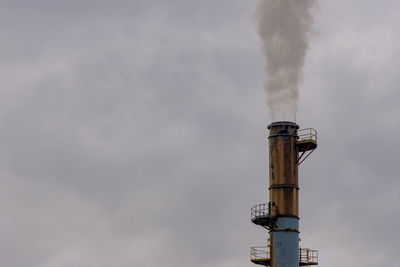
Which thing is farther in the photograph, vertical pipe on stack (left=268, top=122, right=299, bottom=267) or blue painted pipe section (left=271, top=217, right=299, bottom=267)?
A: vertical pipe on stack (left=268, top=122, right=299, bottom=267)

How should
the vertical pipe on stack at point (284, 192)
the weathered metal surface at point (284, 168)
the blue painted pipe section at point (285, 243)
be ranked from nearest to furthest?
the blue painted pipe section at point (285, 243)
the vertical pipe on stack at point (284, 192)
the weathered metal surface at point (284, 168)

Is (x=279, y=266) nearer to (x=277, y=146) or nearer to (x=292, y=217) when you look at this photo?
(x=292, y=217)

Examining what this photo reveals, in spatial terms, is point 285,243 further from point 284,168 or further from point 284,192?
point 284,168

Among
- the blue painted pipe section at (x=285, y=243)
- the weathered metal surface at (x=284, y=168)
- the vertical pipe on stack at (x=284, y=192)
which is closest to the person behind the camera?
the blue painted pipe section at (x=285, y=243)

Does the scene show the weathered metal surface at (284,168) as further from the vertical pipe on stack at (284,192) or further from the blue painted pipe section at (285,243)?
the blue painted pipe section at (285,243)

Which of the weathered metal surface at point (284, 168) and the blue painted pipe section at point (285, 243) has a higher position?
the weathered metal surface at point (284, 168)

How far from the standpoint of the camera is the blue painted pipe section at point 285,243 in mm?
66812

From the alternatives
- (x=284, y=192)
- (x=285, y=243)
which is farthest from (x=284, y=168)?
(x=285, y=243)

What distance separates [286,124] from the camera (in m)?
69.4

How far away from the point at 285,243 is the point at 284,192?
3.89 metres

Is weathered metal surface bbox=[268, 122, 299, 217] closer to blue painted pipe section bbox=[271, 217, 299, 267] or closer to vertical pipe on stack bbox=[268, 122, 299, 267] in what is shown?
vertical pipe on stack bbox=[268, 122, 299, 267]

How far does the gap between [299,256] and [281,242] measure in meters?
2.07

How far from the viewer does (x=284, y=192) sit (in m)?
67.9

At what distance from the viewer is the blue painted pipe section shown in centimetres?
6681
